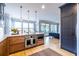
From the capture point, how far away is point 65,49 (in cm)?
408

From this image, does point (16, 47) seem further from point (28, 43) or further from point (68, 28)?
point (68, 28)

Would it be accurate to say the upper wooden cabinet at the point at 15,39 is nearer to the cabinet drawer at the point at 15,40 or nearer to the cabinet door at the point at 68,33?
the cabinet drawer at the point at 15,40

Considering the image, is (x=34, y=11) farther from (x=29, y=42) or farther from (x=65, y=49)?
(x=65, y=49)

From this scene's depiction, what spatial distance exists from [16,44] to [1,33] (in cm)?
131

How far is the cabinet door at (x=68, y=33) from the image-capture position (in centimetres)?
380

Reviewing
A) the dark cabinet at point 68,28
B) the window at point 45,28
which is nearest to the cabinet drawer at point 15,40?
the window at point 45,28

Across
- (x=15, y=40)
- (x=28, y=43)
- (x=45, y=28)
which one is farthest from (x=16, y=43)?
(x=45, y=28)

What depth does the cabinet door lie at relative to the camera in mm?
3805

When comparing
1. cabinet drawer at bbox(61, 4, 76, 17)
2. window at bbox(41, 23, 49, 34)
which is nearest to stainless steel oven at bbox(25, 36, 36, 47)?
window at bbox(41, 23, 49, 34)

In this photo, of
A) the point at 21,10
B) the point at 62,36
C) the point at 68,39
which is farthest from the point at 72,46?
the point at 21,10

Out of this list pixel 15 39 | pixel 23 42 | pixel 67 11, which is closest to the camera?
pixel 15 39

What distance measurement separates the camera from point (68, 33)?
13.4 feet

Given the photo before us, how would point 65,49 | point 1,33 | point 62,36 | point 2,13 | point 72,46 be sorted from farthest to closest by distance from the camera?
point 62,36, point 65,49, point 72,46, point 2,13, point 1,33

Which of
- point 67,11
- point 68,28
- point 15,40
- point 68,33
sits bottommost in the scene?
point 15,40
